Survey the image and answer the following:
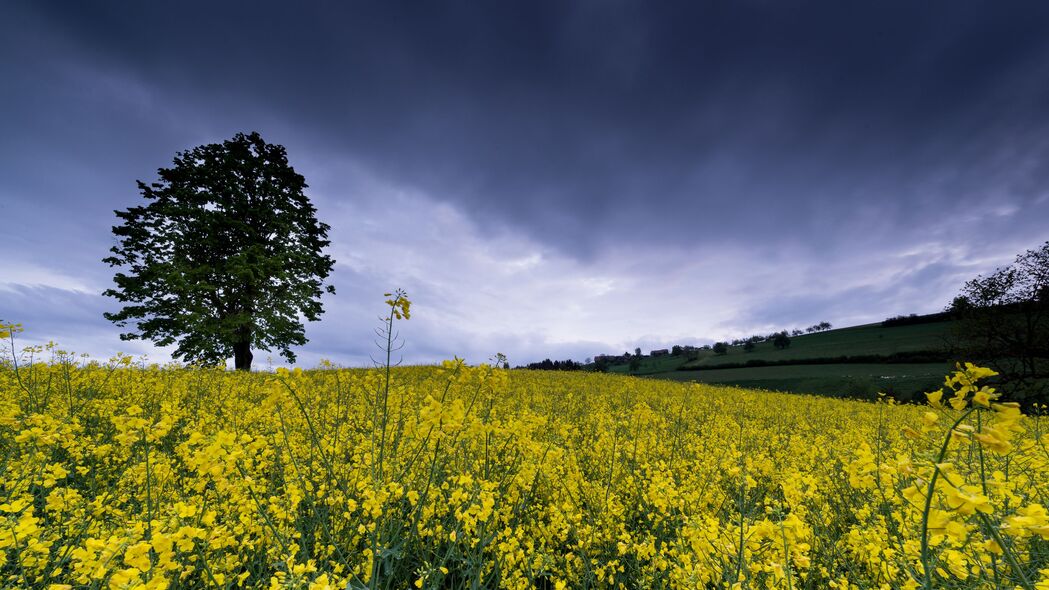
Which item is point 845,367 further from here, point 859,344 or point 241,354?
point 241,354

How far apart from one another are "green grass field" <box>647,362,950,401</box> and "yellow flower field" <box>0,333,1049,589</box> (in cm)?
2323

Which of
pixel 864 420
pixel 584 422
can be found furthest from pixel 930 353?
pixel 584 422

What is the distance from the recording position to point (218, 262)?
20.1m

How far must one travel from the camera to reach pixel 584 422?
8664 millimetres

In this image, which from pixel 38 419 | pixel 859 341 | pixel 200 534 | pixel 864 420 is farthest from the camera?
pixel 859 341

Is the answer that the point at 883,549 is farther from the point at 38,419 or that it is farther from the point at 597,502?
the point at 38,419

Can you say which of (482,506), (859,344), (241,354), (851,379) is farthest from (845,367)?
(241,354)

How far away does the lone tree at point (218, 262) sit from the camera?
1880 centimetres

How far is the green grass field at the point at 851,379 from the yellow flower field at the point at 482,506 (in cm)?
2323

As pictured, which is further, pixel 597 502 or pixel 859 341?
pixel 859 341

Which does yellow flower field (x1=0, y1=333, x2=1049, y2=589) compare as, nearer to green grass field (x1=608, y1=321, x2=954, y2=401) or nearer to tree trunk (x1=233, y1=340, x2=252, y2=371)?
tree trunk (x1=233, y1=340, x2=252, y2=371)

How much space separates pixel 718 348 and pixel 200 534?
2595 inches

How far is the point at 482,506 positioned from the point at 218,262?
76.4 feet

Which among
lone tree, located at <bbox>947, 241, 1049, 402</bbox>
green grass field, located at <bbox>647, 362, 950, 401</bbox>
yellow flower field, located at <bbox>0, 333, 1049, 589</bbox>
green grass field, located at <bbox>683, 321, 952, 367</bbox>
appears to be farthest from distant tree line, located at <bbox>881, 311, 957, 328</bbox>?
yellow flower field, located at <bbox>0, 333, 1049, 589</bbox>
